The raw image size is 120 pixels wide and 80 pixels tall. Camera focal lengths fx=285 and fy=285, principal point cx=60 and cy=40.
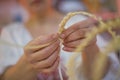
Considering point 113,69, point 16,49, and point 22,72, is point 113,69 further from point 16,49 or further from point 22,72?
point 16,49

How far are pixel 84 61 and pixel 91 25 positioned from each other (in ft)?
0.21

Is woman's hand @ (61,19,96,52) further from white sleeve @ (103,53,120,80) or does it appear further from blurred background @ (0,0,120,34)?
blurred background @ (0,0,120,34)

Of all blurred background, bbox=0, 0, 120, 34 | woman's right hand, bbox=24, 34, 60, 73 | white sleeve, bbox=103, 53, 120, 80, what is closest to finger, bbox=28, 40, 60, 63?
woman's right hand, bbox=24, 34, 60, 73

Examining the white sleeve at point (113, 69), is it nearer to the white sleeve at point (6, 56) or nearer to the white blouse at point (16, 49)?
the white blouse at point (16, 49)

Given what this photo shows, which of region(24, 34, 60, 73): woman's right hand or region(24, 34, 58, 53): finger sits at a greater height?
region(24, 34, 58, 53): finger

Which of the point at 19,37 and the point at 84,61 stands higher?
the point at 19,37

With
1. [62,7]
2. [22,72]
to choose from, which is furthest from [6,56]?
[62,7]

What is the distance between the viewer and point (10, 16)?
1.18 m

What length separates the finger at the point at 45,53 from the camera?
459 mm

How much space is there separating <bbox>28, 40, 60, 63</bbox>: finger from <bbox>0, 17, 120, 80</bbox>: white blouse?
4 centimetres

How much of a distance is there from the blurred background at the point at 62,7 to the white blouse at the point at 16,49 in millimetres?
238

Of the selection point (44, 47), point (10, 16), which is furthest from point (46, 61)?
point (10, 16)

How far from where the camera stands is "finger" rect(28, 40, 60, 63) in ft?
1.51

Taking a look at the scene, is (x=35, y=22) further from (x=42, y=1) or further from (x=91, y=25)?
(x=91, y=25)
